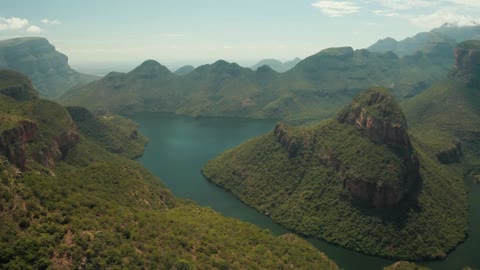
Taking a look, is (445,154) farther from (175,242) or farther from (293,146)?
(175,242)

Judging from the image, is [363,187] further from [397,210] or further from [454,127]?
[454,127]

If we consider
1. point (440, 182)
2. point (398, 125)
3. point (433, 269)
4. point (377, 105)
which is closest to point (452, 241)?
point (433, 269)

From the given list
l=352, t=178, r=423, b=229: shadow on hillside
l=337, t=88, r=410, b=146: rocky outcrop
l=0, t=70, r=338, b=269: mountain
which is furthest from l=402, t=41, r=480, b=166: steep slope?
l=0, t=70, r=338, b=269: mountain

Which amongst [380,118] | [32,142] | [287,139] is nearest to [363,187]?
[380,118]

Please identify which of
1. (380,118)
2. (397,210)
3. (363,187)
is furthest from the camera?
(380,118)

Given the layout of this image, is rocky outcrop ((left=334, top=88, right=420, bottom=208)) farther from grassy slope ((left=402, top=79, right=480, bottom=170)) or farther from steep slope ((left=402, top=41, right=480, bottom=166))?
grassy slope ((left=402, top=79, right=480, bottom=170))

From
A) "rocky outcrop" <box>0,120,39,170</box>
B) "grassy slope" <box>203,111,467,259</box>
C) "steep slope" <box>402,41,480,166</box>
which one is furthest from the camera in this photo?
"steep slope" <box>402,41,480,166</box>
